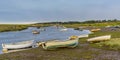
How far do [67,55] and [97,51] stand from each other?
16.0 ft

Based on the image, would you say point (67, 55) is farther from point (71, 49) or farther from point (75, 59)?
point (71, 49)

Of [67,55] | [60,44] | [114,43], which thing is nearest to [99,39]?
[114,43]

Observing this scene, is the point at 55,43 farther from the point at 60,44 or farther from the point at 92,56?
the point at 92,56

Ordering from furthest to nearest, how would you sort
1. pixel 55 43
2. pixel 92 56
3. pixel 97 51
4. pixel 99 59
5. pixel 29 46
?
pixel 29 46 → pixel 55 43 → pixel 97 51 → pixel 92 56 → pixel 99 59

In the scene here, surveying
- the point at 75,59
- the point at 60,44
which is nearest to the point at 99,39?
the point at 60,44

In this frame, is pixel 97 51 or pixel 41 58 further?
pixel 97 51

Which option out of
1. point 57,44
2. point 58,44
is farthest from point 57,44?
point 58,44

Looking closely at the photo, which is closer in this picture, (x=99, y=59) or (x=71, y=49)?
(x=99, y=59)

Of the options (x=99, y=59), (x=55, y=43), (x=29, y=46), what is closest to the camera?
(x=99, y=59)

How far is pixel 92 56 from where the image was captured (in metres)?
34.4

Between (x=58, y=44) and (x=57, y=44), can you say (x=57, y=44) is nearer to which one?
(x=57, y=44)

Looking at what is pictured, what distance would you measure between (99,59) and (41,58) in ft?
22.7

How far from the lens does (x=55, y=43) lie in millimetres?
41688

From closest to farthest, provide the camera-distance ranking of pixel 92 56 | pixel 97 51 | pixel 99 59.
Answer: pixel 99 59 → pixel 92 56 → pixel 97 51
